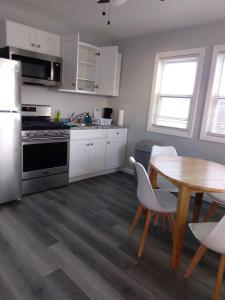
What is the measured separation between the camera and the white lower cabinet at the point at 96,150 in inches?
137

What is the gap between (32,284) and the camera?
1591 millimetres

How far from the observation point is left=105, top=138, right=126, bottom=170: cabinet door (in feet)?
13.2

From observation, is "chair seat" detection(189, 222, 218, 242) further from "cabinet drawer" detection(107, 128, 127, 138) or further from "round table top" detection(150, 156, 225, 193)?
"cabinet drawer" detection(107, 128, 127, 138)

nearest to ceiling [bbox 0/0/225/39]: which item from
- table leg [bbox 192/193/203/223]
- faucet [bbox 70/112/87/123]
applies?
faucet [bbox 70/112/87/123]

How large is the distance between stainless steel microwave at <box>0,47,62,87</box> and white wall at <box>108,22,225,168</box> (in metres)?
1.37

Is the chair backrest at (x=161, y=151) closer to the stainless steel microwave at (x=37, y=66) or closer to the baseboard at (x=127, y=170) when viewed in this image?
the baseboard at (x=127, y=170)

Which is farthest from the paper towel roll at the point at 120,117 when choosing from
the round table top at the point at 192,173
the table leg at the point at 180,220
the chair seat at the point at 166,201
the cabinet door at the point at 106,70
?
the table leg at the point at 180,220

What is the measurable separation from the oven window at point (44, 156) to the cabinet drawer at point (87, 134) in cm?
21

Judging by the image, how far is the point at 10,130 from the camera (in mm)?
2566

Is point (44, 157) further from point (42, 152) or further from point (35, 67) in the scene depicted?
point (35, 67)

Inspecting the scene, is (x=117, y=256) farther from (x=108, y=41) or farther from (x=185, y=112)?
(x=108, y=41)

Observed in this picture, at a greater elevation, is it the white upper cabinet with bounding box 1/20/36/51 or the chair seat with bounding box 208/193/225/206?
the white upper cabinet with bounding box 1/20/36/51

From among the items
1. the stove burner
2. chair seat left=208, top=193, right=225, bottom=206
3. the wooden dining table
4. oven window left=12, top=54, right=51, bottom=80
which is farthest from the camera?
oven window left=12, top=54, right=51, bottom=80

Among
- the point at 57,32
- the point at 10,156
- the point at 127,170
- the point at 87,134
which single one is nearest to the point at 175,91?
the point at 87,134
